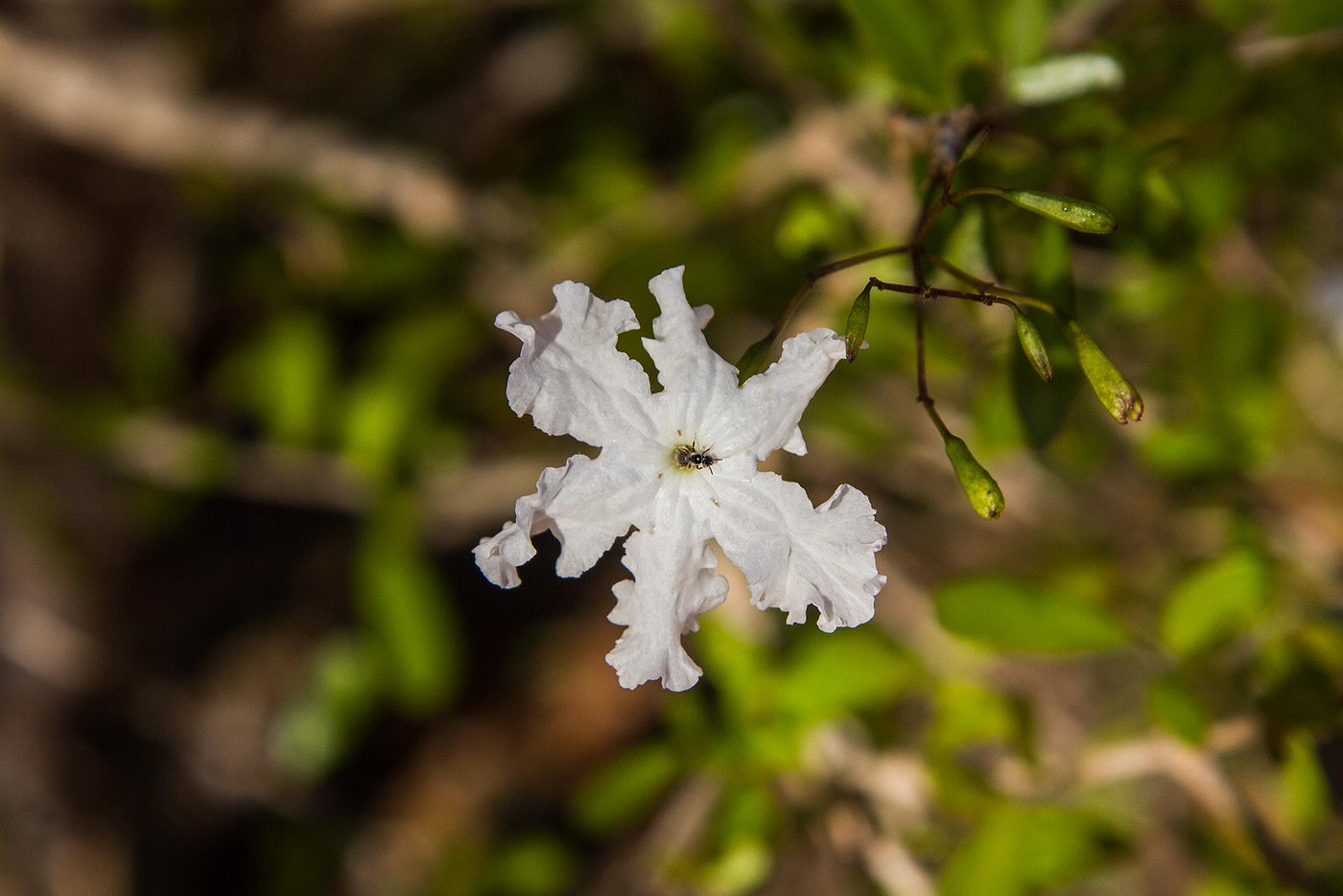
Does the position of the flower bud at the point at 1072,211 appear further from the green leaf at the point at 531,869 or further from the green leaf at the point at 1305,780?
the green leaf at the point at 531,869

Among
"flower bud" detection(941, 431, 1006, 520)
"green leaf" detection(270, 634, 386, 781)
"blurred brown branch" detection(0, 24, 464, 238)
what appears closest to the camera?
"flower bud" detection(941, 431, 1006, 520)

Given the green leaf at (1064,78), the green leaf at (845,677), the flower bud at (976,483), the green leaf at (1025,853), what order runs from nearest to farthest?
the flower bud at (976,483) → the green leaf at (1064,78) → the green leaf at (1025,853) → the green leaf at (845,677)

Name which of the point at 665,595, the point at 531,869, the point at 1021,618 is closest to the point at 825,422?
the point at 1021,618

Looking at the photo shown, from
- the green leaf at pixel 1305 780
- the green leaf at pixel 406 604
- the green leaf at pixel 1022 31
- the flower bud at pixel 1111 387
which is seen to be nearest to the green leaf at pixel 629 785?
the green leaf at pixel 406 604

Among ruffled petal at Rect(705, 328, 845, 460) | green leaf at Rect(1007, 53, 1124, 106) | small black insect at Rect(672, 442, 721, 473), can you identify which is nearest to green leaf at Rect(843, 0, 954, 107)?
green leaf at Rect(1007, 53, 1124, 106)

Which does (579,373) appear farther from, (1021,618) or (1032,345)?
(1021,618)

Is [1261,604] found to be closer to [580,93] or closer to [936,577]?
[936,577]

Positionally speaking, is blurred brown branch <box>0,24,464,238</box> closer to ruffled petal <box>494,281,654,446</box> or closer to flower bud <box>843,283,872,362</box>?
ruffled petal <box>494,281,654,446</box>
